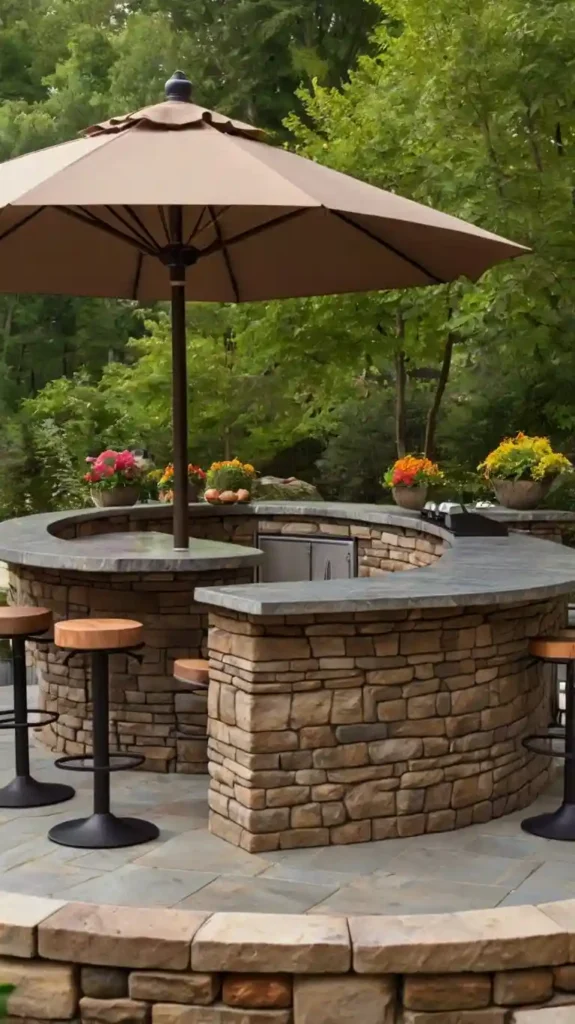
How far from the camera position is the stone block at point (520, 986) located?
3.64 m

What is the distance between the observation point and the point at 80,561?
5.54m

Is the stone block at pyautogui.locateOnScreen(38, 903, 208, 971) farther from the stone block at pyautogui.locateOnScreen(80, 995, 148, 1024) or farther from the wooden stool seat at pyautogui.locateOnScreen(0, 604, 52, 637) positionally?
the wooden stool seat at pyautogui.locateOnScreen(0, 604, 52, 637)

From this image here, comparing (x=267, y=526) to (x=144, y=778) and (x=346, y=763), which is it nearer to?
(x=144, y=778)

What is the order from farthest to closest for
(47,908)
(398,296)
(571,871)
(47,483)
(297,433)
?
1. (297,433)
2. (47,483)
3. (398,296)
4. (571,871)
5. (47,908)

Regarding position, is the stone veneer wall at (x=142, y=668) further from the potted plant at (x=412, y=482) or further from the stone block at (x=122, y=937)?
the potted plant at (x=412, y=482)

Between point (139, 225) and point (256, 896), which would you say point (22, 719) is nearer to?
point (256, 896)

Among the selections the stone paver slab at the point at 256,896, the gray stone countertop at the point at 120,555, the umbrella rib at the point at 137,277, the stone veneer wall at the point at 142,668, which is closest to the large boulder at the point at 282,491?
the umbrella rib at the point at 137,277

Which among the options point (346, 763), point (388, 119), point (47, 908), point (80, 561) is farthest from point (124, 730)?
point (388, 119)

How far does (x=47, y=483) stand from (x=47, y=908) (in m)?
13.4

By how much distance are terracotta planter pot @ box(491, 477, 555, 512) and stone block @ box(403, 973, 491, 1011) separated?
5055 mm

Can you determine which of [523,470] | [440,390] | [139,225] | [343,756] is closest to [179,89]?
[139,225]

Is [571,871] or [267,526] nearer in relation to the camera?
[571,871]

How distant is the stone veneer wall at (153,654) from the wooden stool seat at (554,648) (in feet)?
5.22

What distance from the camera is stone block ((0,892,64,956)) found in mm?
3697
